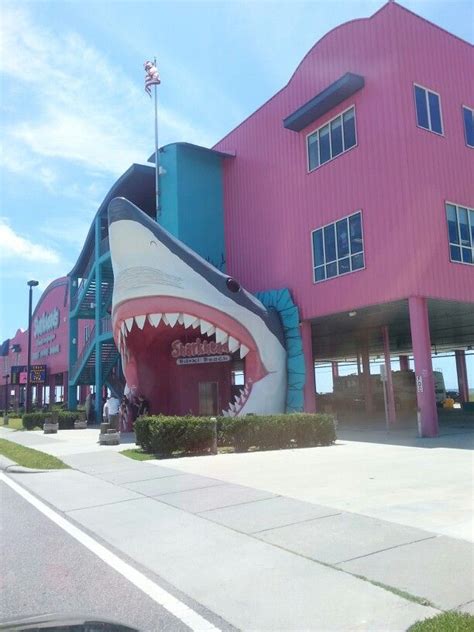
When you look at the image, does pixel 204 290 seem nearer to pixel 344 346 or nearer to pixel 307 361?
pixel 307 361

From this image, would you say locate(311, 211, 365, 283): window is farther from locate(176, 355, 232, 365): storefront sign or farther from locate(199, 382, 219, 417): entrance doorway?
locate(199, 382, 219, 417): entrance doorway

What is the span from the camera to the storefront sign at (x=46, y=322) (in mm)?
47469

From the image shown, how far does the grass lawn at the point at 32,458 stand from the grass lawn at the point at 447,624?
32.3 feet

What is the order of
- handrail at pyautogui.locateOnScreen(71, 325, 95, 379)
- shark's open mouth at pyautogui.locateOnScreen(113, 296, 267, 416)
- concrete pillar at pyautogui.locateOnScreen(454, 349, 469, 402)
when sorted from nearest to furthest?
shark's open mouth at pyautogui.locateOnScreen(113, 296, 267, 416), handrail at pyautogui.locateOnScreen(71, 325, 95, 379), concrete pillar at pyautogui.locateOnScreen(454, 349, 469, 402)

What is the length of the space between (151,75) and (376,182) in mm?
13790

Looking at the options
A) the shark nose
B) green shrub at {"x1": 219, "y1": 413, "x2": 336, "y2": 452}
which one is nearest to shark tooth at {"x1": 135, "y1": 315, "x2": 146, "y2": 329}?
the shark nose

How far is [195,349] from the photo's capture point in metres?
21.8

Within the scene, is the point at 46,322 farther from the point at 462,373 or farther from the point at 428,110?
the point at 428,110

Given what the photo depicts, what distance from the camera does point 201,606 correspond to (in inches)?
167

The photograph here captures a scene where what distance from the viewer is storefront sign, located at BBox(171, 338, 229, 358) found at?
21.7 m

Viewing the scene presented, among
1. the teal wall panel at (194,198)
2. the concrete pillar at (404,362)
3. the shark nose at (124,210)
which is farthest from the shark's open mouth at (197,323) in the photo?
the concrete pillar at (404,362)

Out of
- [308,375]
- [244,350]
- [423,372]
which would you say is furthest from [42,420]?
[423,372]

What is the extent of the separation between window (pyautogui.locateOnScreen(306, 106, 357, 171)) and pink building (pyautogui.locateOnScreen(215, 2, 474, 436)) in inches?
1.9

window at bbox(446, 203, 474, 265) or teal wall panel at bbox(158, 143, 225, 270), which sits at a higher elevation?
teal wall panel at bbox(158, 143, 225, 270)
